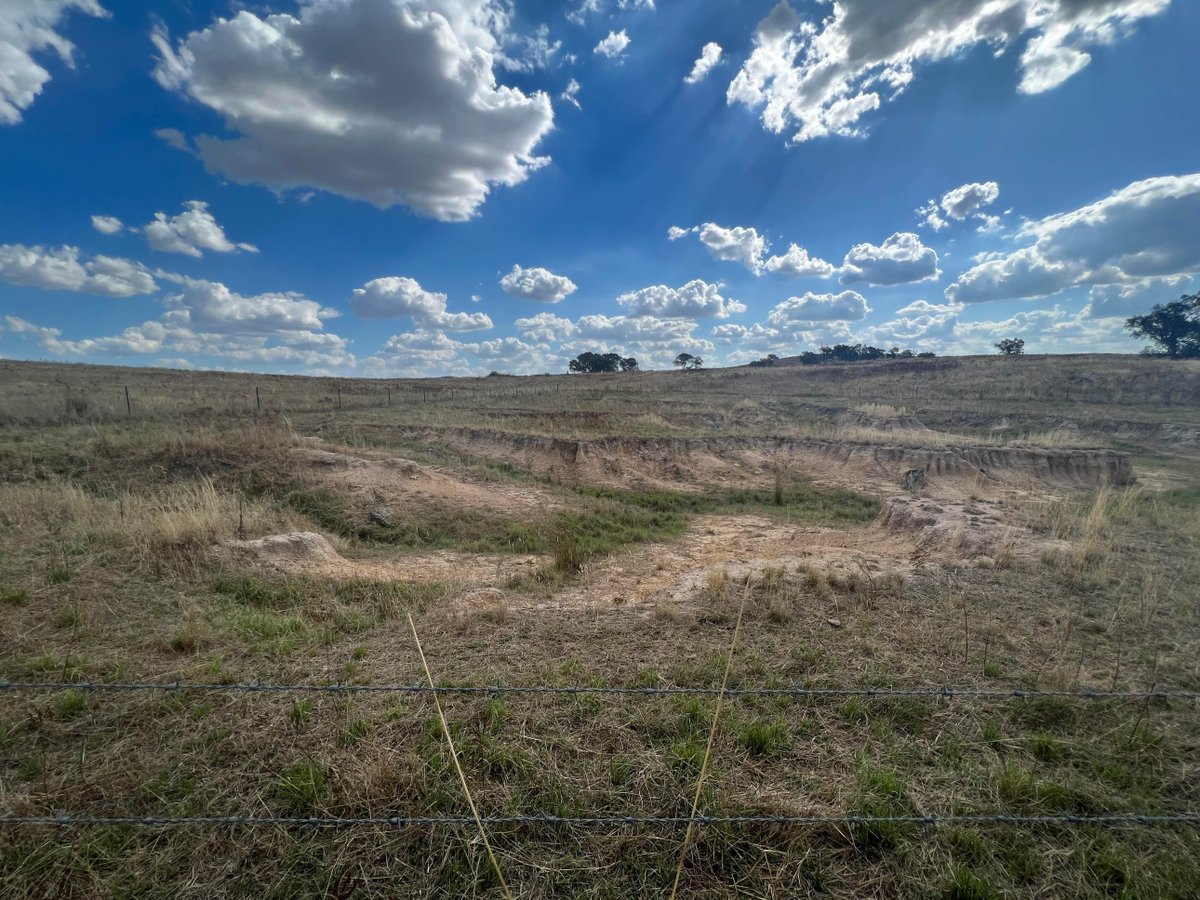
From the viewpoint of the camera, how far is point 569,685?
4336mm

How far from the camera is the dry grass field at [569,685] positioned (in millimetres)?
2727

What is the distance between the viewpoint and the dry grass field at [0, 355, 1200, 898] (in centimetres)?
273

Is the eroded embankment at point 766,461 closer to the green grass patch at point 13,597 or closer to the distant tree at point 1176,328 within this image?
the green grass patch at point 13,597

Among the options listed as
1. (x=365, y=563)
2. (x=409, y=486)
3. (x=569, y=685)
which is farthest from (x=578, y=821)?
(x=409, y=486)

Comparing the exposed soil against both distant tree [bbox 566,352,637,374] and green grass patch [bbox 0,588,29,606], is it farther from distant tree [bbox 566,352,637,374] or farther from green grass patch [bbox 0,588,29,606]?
distant tree [bbox 566,352,637,374]

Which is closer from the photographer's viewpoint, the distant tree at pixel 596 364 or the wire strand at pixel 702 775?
the wire strand at pixel 702 775

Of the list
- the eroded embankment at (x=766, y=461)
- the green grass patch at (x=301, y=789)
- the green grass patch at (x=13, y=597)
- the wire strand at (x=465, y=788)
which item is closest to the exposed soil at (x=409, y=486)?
the eroded embankment at (x=766, y=461)

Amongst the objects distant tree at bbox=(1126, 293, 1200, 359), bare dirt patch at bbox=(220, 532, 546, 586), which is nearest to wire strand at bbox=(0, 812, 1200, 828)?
bare dirt patch at bbox=(220, 532, 546, 586)

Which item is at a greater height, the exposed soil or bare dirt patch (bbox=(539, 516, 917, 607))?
the exposed soil

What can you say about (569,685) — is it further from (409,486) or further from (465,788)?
(409,486)

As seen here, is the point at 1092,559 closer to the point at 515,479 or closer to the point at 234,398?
the point at 515,479

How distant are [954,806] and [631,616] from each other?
11.6ft

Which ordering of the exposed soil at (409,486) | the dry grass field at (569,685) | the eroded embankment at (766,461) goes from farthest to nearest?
the eroded embankment at (766,461), the exposed soil at (409,486), the dry grass field at (569,685)

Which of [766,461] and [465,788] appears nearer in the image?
[465,788]
